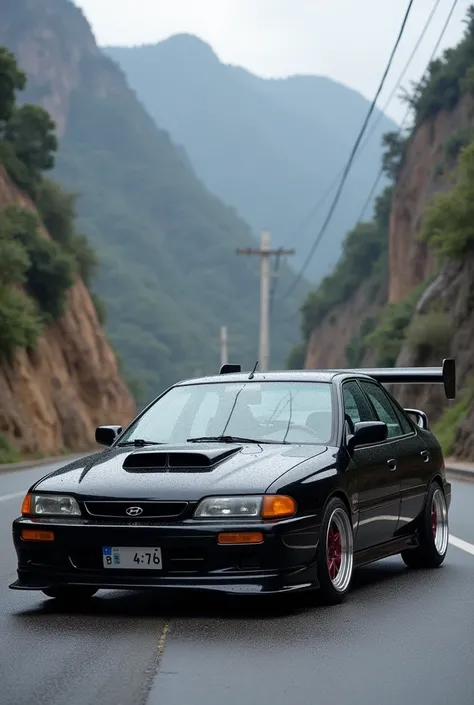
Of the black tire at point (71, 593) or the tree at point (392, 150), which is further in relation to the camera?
the tree at point (392, 150)

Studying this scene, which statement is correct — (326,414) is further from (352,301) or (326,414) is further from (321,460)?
(352,301)

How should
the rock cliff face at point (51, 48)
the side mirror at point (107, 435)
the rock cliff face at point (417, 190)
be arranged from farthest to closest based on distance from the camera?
1. the rock cliff face at point (51, 48)
2. the rock cliff face at point (417, 190)
3. the side mirror at point (107, 435)

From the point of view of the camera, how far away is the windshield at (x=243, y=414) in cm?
890

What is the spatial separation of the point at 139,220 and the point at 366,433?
166588 mm

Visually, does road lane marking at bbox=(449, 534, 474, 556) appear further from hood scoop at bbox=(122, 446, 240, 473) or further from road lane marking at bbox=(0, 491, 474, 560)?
hood scoop at bbox=(122, 446, 240, 473)

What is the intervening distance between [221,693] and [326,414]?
352 centimetres

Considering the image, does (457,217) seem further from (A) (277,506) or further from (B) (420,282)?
(A) (277,506)

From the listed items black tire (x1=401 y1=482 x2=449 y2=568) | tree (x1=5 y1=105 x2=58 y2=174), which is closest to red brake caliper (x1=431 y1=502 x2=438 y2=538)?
black tire (x1=401 y1=482 x2=449 y2=568)

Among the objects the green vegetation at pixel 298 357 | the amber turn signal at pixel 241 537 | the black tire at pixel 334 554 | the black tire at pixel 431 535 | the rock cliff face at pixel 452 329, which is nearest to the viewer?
the amber turn signal at pixel 241 537

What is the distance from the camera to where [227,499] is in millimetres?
7637

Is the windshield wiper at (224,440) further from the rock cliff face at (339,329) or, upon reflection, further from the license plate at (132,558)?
the rock cliff face at (339,329)

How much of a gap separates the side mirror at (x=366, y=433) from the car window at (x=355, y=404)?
38cm

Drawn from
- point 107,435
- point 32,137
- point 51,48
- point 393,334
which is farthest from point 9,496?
point 51,48

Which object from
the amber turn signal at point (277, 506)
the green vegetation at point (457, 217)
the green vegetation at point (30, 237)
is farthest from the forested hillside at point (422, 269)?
the amber turn signal at point (277, 506)
